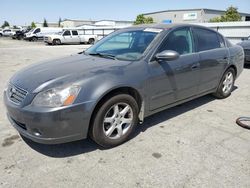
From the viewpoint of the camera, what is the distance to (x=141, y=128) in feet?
12.2

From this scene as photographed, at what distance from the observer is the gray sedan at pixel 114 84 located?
8.71 feet

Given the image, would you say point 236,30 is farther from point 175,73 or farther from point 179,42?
point 175,73

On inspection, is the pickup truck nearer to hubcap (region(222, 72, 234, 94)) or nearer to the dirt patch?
hubcap (region(222, 72, 234, 94))

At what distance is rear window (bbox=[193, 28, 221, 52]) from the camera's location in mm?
4254

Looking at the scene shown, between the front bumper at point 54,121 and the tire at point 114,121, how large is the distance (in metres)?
0.16

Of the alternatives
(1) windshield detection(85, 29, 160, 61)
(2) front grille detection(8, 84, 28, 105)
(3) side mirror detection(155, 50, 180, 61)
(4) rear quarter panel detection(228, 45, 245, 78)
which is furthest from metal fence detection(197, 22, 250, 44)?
(2) front grille detection(8, 84, 28, 105)

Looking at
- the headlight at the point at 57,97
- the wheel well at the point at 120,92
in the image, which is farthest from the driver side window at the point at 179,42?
the headlight at the point at 57,97

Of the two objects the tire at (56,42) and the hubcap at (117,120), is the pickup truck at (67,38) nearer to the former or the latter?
the tire at (56,42)

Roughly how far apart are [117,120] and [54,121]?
874 mm

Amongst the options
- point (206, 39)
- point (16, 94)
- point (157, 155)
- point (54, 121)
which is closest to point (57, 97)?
point (54, 121)

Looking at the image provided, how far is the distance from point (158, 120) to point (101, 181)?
1.80 metres

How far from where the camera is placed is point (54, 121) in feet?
8.49

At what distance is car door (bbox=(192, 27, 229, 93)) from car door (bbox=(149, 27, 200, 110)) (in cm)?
19

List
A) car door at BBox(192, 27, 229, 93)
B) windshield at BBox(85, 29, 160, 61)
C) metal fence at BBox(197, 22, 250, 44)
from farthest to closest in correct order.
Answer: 1. metal fence at BBox(197, 22, 250, 44)
2. car door at BBox(192, 27, 229, 93)
3. windshield at BBox(85, 29, 160, 61)
